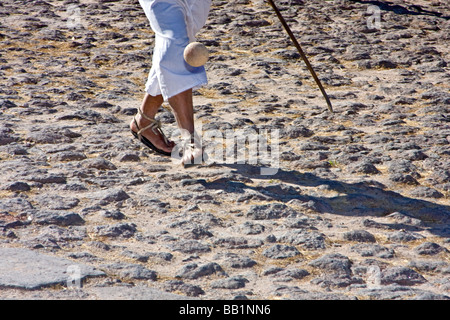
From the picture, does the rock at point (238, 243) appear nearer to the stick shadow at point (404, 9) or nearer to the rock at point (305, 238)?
the rock at point (305, 238)

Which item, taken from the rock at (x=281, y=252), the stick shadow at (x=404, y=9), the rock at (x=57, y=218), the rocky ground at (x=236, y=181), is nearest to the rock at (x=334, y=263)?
the rocky ground at (x=236, y=181)

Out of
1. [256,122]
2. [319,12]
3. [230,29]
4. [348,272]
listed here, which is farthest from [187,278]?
[319,12]

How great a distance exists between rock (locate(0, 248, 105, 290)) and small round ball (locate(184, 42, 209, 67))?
1.39 m

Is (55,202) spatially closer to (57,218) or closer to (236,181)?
(57,218)

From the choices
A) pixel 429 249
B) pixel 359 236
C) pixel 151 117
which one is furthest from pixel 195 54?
pixel 429 249

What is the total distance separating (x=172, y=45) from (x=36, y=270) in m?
1.63

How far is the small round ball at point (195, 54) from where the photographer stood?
3695 millimetres

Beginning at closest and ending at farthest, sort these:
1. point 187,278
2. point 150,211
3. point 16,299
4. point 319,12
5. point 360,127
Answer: point 16,299
point 187,278
point 150,211
point 360,127
point 319,12

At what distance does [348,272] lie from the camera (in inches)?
113

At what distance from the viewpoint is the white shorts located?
12.7 feet

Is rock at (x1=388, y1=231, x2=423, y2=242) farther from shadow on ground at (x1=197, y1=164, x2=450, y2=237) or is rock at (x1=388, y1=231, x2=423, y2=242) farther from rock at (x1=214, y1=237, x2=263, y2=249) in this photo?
rock at (x1=214, y1=237, x2=263, y2=249)

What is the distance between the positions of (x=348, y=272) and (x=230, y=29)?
19.7ft

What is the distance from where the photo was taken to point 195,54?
3.71m

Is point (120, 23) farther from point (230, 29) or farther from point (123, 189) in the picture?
point (123, 189)
